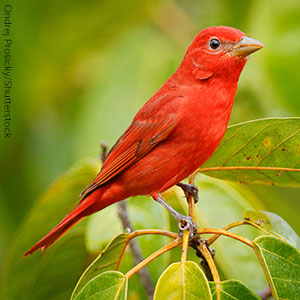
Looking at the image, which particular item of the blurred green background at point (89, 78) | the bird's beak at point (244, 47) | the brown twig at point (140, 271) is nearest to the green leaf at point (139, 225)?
the brown twig at point (140, 271)

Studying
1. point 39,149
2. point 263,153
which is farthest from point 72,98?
point 263,153

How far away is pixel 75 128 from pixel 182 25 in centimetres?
129

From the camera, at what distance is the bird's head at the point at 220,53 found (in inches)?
127

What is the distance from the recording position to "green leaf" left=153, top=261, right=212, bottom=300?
2369 mm

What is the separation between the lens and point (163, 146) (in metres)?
3.32

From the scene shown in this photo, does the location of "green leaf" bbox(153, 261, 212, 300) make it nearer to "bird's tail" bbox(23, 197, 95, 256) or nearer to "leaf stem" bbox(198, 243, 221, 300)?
"leaf stem" bbox(198, 243, 221, 300)

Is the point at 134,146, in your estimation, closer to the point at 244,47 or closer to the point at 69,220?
the point at 69,220

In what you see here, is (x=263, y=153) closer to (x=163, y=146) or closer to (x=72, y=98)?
(x=163, y=146)

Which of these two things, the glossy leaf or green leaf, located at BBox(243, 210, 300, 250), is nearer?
green leaf, located at BBox(243, 210, 300, 250)

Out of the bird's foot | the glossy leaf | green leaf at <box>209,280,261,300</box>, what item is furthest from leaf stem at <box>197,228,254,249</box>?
the glossy leaf

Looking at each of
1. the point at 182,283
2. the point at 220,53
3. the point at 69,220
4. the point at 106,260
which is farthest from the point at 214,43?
the point at 182,283

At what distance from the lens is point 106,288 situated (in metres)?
2.52

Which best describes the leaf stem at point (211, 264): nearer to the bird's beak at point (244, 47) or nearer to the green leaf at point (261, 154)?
the green leaf at point (261, 154)

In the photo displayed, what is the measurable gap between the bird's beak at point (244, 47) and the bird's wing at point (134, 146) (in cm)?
50
